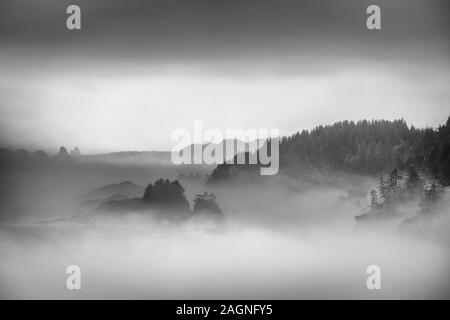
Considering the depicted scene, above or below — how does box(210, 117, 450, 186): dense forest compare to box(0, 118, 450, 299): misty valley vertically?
above

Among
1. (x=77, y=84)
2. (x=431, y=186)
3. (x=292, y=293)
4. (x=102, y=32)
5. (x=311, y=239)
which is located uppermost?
(x=102, y=32)

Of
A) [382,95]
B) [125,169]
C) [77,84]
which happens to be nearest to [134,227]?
[125,169]

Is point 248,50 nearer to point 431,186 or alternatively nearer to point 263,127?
point 263,127

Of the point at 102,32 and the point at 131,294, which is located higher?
the point at 102,32

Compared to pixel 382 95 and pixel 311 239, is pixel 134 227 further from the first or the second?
pixel 382 95

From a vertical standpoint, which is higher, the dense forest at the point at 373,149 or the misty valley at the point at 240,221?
the dense forest at the point at 373,149
